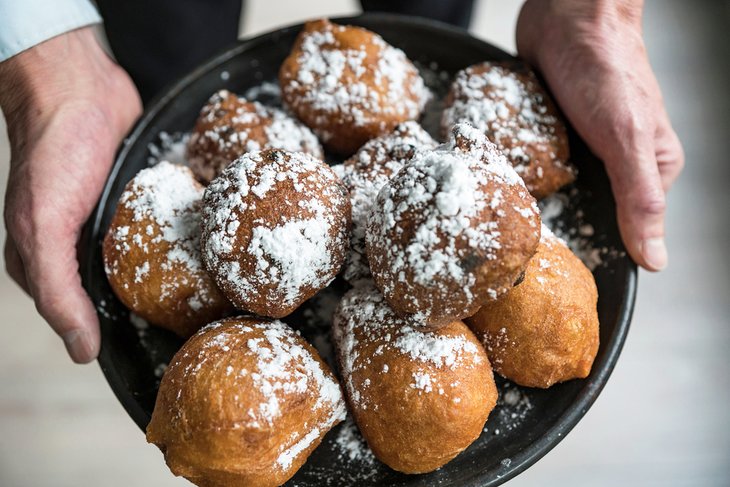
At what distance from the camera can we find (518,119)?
106 centimetres

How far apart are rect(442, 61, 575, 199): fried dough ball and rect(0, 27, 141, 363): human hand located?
61cm

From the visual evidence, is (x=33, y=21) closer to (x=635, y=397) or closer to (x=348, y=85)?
(x=348, y=85)

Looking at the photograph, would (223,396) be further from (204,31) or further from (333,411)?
(204,31)

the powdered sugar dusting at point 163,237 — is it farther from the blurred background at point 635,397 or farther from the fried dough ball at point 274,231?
the blurred background at point 635,397

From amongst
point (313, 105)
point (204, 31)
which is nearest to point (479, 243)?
point (313, 105)

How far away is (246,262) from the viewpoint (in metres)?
0.87

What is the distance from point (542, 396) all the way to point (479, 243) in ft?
1.13

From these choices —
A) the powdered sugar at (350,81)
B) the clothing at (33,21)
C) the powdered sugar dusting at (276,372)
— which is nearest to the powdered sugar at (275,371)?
the powdered sugar dusting at (276,372)

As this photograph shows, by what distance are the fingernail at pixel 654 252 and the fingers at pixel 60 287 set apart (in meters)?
0.87

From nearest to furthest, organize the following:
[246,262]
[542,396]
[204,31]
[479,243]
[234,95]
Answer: [479,243] → [246,262] → [542,396] → [234,95] → [204,31]

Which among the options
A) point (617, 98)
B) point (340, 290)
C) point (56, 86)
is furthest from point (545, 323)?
point (56, 86)

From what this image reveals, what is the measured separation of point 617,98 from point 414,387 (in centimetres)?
59

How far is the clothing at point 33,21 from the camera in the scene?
1.17 m

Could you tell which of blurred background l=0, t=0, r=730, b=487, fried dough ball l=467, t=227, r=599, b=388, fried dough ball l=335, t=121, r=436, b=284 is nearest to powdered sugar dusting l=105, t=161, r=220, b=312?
fried dough ball l=335, t=121, r=436, b=284
